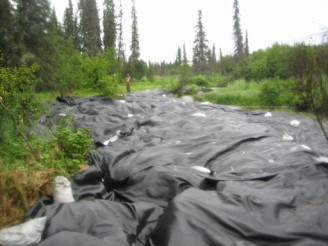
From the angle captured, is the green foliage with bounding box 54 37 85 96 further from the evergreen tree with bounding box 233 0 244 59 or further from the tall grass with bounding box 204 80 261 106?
the evergreen tree with bounding box 233 0 244 59

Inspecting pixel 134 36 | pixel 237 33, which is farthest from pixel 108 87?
pixel 237 33

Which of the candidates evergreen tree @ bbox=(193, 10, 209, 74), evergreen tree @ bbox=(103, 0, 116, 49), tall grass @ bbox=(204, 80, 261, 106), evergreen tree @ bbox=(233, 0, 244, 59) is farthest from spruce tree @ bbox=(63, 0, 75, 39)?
tall grass @ bbox=(204, 80, 261, 106)

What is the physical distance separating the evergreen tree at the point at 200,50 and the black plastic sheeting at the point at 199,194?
27478mm

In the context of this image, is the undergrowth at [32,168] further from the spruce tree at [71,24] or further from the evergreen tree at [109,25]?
the spruce tree at [71,24]

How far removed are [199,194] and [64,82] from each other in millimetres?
9281

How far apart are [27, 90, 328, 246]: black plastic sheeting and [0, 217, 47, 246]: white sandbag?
2.6 inches

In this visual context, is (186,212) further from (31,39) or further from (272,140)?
(31,39)

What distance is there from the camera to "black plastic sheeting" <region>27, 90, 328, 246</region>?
5.48ft

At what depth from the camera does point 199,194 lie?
6.82 feet

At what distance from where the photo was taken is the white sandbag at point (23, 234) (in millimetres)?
1582

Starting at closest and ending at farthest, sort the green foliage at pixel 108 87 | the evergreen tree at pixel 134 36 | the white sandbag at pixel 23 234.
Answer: the white sandbag at pixel 23 234
the green foliage at pixel 108 87
the evergreen tree at pixel 134 36

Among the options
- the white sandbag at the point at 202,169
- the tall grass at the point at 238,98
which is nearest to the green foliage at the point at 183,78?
the tall grass at the point at 238,98

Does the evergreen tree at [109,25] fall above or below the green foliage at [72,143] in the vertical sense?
above

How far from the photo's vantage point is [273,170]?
9.67 feet
